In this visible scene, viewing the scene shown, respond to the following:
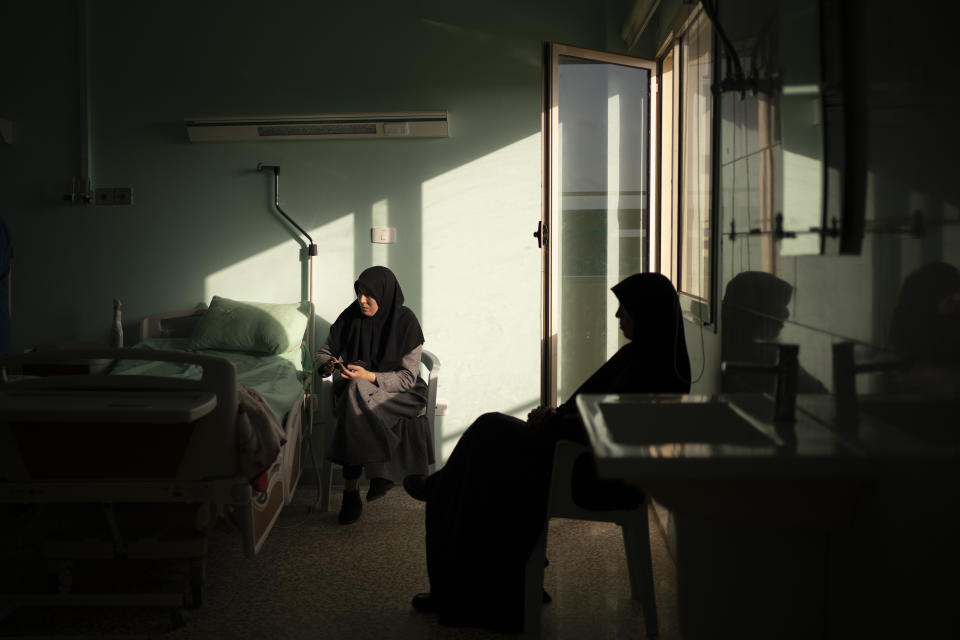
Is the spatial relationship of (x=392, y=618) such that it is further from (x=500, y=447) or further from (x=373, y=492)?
(x=373, y=492)

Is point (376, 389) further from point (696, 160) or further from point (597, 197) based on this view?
point (696, 160)

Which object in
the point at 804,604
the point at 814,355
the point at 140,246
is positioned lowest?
the point at 804,604

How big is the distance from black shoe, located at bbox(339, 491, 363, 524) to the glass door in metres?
1.02

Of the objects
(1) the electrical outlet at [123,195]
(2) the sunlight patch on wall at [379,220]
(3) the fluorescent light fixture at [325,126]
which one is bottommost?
(2) the sunlight patch on wall at [379,220]

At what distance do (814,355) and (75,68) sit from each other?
3943 millimetres

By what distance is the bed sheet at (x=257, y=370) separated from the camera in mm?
3071

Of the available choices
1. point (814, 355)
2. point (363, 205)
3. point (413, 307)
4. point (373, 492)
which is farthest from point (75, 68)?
point (814, 355)

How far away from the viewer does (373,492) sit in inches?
139

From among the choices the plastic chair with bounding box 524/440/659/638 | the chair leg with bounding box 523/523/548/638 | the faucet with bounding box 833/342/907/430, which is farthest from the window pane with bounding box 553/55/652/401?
the faucet with bounding box 833/342/907/430

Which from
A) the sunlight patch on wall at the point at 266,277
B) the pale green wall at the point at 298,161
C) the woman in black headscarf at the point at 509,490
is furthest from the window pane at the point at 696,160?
the sunlight patch on wall at the point at 266,277

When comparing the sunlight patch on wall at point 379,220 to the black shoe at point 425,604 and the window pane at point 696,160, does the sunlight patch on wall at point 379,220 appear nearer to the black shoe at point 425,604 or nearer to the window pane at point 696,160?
the window pane at point 696,160

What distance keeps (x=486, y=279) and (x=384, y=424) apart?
3.40 feet

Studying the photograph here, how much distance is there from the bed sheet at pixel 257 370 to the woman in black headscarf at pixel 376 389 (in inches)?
6.9

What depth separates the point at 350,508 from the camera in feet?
11.1
